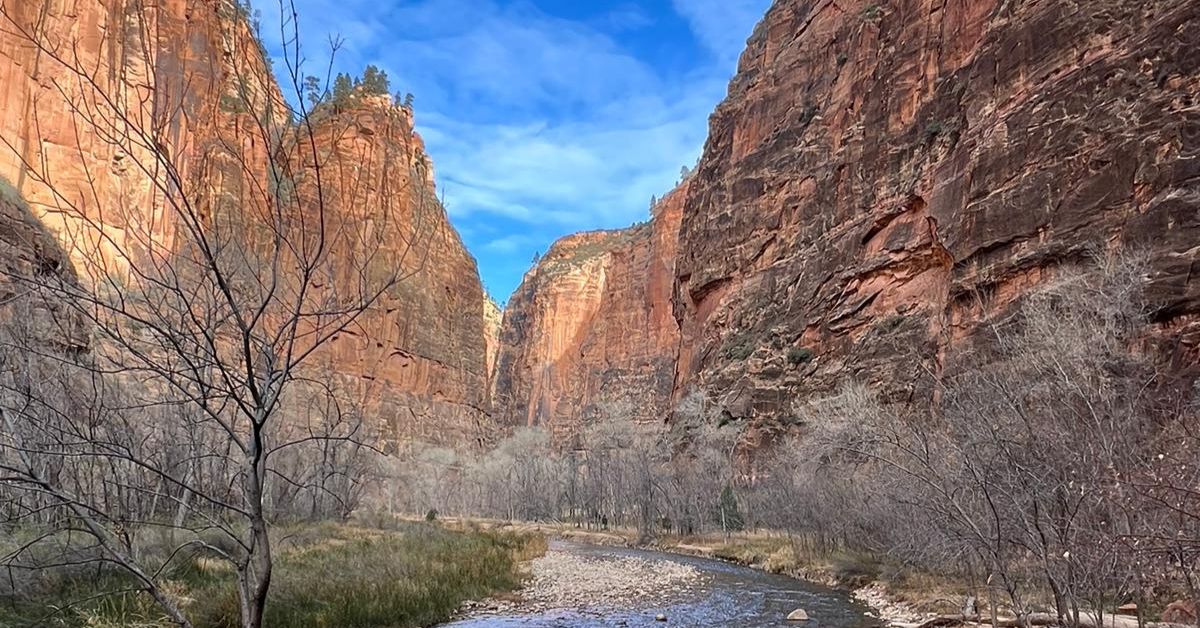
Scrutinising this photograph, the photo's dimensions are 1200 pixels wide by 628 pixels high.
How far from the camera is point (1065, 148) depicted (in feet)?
82.3

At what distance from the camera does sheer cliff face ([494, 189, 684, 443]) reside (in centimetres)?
9638

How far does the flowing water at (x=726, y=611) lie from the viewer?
14.3 meters

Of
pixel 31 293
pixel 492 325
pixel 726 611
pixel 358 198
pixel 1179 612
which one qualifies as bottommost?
pixel 726 611

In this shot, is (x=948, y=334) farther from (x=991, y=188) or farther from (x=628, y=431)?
(x=628, y=431)

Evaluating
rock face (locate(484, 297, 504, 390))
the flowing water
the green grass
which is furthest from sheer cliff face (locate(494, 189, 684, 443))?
the flowing water

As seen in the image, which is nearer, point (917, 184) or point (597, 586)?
point (597, 586)

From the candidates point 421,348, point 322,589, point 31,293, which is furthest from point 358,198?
point 421,348

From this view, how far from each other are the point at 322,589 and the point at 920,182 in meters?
30.7

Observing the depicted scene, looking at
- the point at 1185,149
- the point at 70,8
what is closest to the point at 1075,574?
the point at 1185,149

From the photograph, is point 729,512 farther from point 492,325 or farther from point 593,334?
point 492,325

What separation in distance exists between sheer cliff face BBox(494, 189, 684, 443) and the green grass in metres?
64.0

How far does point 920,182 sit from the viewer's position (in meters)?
33.6

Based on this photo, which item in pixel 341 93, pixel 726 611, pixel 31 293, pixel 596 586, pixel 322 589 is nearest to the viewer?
pixel 31 293

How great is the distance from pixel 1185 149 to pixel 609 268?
308 ft
